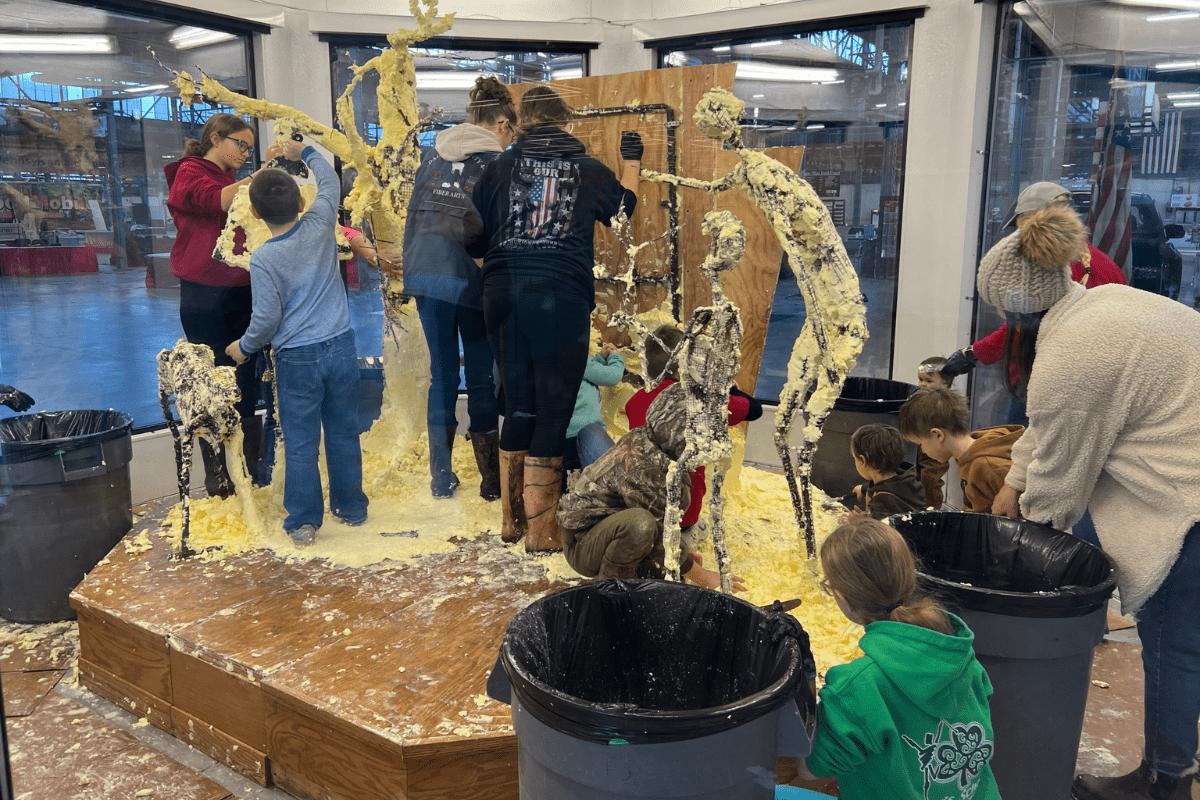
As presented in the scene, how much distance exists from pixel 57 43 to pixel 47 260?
1.65ft

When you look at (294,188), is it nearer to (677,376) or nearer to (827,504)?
(677,376)

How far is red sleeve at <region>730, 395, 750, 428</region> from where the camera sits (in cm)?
287

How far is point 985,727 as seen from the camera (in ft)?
5.11

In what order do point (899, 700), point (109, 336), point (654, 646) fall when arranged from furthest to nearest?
1. point (109, 336)
2. point (654, 646)
3. point (899, 700)

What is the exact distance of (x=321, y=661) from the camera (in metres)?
2.43

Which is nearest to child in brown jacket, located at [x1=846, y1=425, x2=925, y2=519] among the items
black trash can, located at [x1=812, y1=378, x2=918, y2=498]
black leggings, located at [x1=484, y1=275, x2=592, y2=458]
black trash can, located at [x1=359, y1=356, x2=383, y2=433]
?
black trash can, located at [x1=812, y1=378, x2=918, y2=498]

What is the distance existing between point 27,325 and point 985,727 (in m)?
2.00

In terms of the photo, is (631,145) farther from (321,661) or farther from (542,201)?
(321,661)

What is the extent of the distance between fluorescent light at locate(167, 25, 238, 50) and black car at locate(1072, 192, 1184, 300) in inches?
115

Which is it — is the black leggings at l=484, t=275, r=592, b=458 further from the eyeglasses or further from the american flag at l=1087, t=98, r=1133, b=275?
the american flag at l=1087, t=98, r=1133, b=275

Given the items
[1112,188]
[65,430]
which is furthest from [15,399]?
[1112,188]

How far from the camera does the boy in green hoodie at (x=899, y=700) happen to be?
146 cm

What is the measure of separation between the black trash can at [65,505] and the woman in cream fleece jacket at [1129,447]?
2.58 metres

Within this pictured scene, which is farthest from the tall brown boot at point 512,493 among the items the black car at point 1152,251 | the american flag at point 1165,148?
the american flag at point 1165,148
